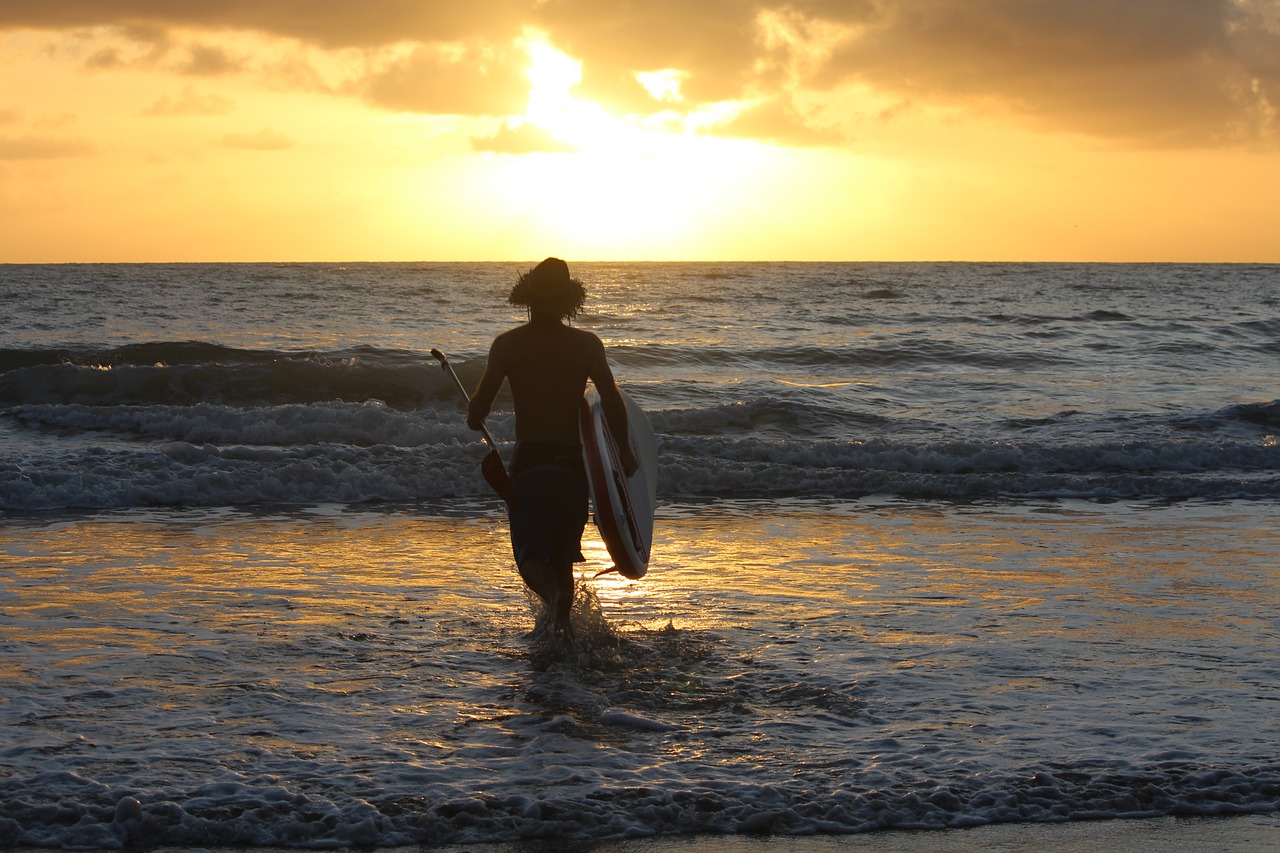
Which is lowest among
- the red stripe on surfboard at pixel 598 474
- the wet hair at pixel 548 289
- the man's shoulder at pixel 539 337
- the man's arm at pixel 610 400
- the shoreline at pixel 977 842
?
the shoreline at pixel 977 842

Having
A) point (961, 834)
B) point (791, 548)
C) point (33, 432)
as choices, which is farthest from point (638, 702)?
point (33, 432)

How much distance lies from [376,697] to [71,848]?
152cm

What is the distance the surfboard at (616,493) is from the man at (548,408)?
0.23 ft

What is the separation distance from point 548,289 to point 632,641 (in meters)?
1.78

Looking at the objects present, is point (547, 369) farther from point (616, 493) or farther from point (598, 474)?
point (616, 493)

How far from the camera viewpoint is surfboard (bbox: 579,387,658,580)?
553cm

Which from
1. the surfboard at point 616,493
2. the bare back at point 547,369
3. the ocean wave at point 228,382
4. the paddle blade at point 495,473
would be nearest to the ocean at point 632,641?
the surfboard at point 616,493

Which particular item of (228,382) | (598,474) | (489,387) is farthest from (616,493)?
(228,382)

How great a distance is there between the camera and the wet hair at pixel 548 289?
17.8 feet

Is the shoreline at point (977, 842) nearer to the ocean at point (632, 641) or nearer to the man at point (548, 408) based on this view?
the ocean at point (632, 641)

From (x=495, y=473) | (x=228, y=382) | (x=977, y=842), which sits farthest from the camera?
(x=228, y=382)

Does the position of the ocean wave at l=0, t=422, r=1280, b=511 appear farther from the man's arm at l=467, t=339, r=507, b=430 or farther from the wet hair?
the wet hair

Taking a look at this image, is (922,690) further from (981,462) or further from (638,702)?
(981,462)

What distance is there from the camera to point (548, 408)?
18.1 ft
